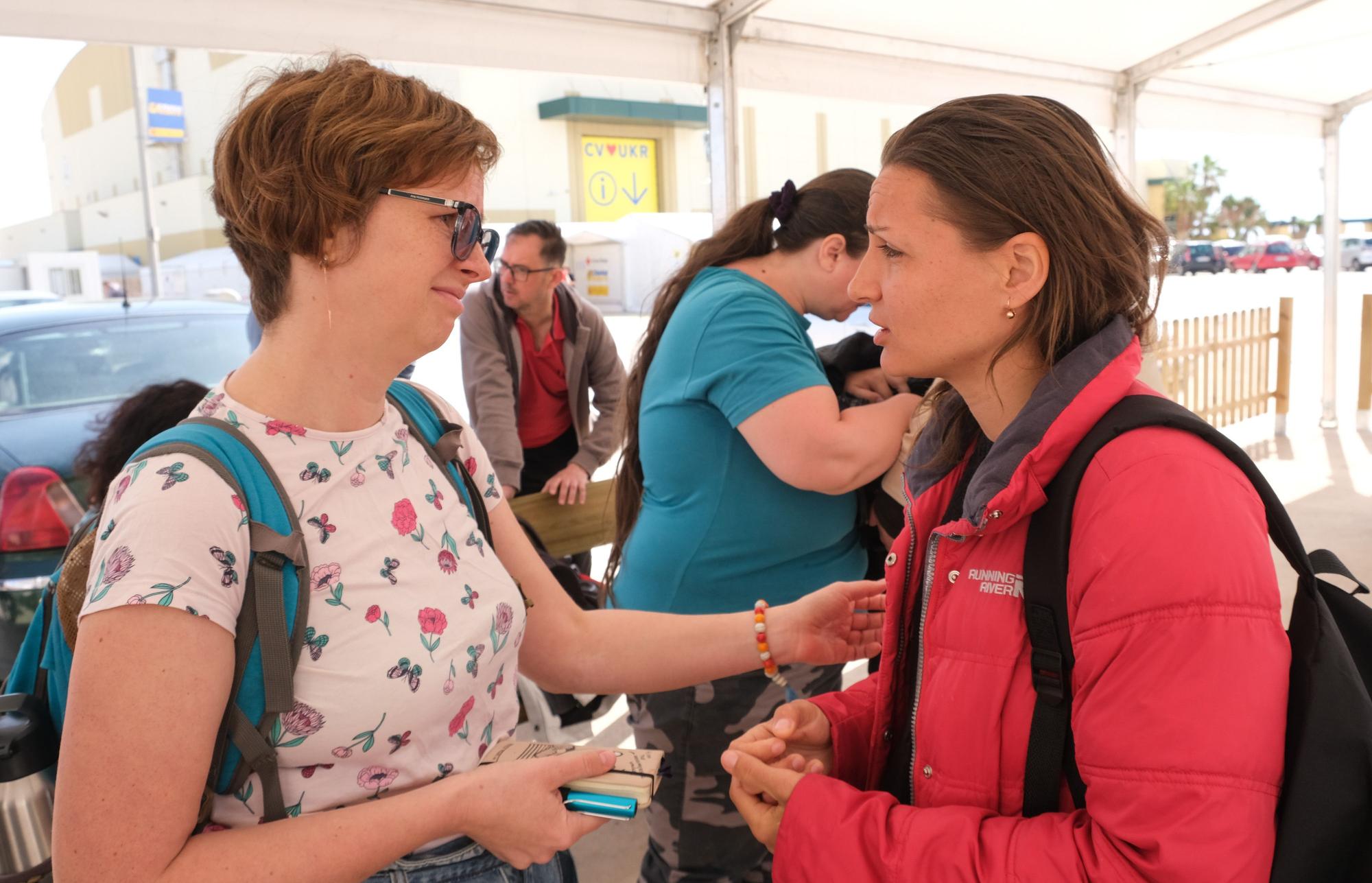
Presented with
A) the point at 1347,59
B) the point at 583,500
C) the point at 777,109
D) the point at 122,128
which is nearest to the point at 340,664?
the point at 583,500

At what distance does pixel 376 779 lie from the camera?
118cm

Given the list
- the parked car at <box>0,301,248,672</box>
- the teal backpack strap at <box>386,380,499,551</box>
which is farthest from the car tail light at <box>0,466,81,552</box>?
the teal backpack strap at <box>386,380,499,551</box>

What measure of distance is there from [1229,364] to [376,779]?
939cm

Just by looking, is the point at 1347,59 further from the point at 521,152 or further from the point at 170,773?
the point at 521,152

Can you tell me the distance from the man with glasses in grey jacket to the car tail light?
1534 millimetres

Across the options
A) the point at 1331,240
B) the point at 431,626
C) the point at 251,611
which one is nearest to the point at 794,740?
the point at 431,626

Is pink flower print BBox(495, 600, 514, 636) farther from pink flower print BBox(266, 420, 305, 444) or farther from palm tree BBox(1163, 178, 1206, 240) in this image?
palm tree BBox(1163, 178, 1206, 240)

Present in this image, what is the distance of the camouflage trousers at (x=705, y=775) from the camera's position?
2152 millimetres

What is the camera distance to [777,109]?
186 inches

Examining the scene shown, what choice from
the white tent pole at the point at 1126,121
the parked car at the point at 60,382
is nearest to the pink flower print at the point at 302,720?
the parked car at the point at 60,382

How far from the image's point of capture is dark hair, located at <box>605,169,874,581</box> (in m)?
2.14

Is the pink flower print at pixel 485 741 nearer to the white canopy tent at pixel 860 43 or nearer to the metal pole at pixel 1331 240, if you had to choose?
the white canopy tent at pixel 860 43

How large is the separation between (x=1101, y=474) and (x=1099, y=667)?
0.67 feet

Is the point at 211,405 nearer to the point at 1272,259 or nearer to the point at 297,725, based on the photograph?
the point at 297,725
